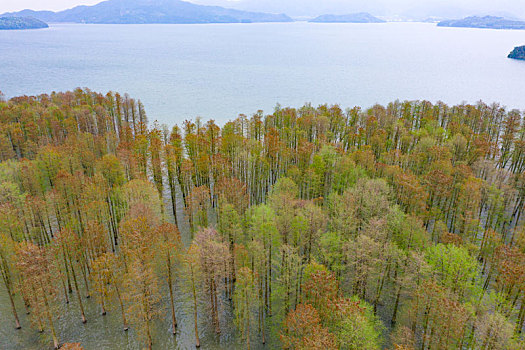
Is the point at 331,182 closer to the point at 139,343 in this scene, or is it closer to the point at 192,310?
the point at 192,310

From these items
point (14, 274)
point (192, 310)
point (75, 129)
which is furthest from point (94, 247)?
point (75, 129)

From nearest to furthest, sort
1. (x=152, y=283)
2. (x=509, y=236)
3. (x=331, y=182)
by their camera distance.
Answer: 1. (x=152, y=283)
2. (x=509, y=236)
3. (x=331, y=182)

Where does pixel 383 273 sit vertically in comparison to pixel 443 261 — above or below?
below

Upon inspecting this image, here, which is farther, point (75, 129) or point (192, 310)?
point (75, 129)

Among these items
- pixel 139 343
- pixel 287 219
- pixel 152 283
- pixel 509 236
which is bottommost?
pixel 139 343

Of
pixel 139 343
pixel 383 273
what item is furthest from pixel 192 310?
pixel 383 273

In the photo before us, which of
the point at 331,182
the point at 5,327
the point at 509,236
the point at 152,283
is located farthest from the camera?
the point at 331,182
